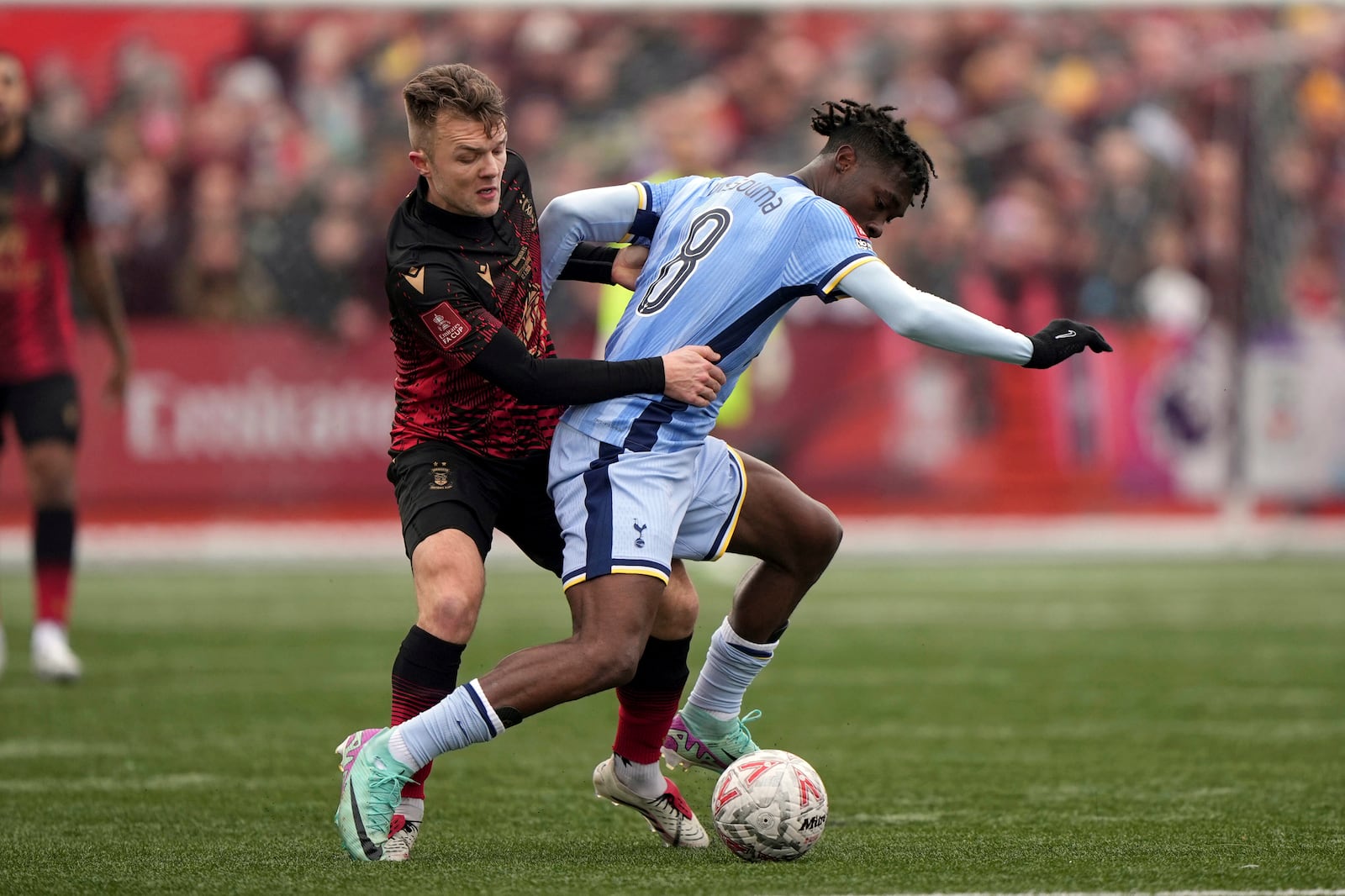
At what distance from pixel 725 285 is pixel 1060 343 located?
32.2 inches

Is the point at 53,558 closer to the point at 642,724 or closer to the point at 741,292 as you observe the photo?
the point at 642,724

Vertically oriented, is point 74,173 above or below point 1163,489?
above

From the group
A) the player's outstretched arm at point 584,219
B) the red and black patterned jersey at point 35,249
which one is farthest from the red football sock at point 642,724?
the red and black patterned jersey at point 35,249

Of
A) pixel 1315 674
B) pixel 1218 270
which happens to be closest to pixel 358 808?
pixel 1315 674

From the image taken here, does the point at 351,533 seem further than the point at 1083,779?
Yes

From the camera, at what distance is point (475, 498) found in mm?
4688

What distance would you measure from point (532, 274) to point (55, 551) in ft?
12.8

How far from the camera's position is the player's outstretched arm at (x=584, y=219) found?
197 inches

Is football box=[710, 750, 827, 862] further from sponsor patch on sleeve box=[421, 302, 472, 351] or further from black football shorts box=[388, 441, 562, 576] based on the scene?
sponsor patch on sleeve box=[421, 302, 472, 351]

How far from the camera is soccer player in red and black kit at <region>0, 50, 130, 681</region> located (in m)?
7.88

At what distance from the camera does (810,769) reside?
4.62 m

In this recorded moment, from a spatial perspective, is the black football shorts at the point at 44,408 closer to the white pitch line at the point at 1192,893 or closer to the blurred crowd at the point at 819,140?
the white pitch line at the point at 1192,893

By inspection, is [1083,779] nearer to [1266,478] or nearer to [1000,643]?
[1000,643]

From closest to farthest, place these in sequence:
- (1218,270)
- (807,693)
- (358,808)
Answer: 1. (358,808)
2. (807,693)
3. (1218,270)
